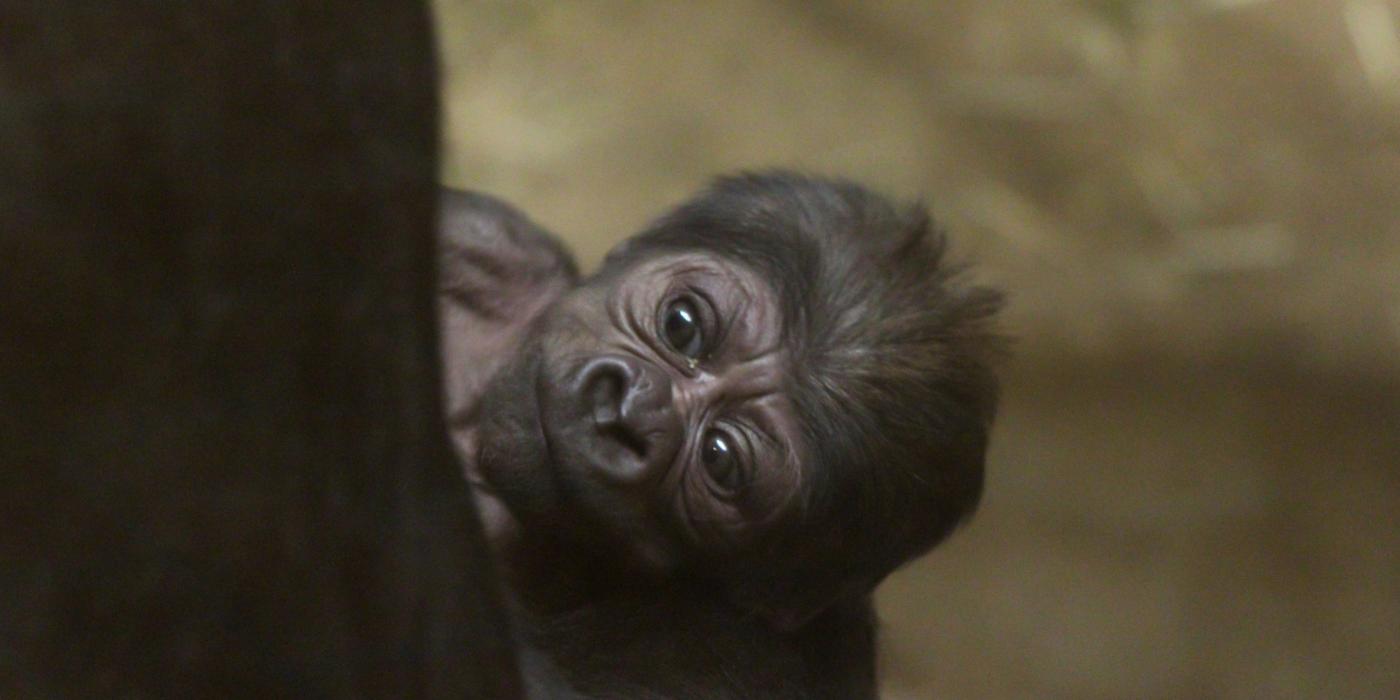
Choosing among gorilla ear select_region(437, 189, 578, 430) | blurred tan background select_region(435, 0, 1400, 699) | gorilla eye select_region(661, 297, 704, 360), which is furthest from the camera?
blurred tan background select_region(435, 0, 1400, 699)

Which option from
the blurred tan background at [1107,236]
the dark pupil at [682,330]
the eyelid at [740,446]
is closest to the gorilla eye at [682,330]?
Result: the dark pupil at [682,330]

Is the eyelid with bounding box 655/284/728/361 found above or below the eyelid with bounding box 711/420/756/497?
above

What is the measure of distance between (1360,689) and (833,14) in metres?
1.58

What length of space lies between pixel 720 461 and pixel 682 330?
172 millimetres

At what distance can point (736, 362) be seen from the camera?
1.89 m

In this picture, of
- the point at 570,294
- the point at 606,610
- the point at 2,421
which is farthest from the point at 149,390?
→ the point at 570,294

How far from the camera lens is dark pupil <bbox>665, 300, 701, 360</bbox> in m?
1.91

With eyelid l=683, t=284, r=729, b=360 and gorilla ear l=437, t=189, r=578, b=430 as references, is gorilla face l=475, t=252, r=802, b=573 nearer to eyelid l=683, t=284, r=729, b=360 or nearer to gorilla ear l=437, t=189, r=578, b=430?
eyelid l=683, t=284, r=729, b=360

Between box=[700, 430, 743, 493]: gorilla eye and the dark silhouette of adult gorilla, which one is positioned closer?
the dark silhouette of adult gorilla

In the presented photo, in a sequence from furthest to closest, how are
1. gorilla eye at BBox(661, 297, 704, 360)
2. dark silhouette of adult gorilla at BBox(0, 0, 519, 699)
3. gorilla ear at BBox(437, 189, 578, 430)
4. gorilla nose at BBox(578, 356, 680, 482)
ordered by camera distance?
gorilla ear at BBox(437, 189, 578, 430)
gorilla eye at BBox(661, 297, 704, 360)
gorilla nose at BBox(578, 356, 680, 482)
dark silhouette of adult gorilla at BBox(0, 0, 519, 699)

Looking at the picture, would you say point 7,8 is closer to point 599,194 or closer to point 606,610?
point 606,610

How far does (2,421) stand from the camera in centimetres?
55

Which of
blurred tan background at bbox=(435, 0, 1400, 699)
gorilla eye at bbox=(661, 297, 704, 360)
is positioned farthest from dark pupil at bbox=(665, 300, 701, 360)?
blurred tan background at bbox=(435, 0, 1400, 699)

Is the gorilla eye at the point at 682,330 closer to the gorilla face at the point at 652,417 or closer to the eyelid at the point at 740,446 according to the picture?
the gorilla face at the point at 652,417
